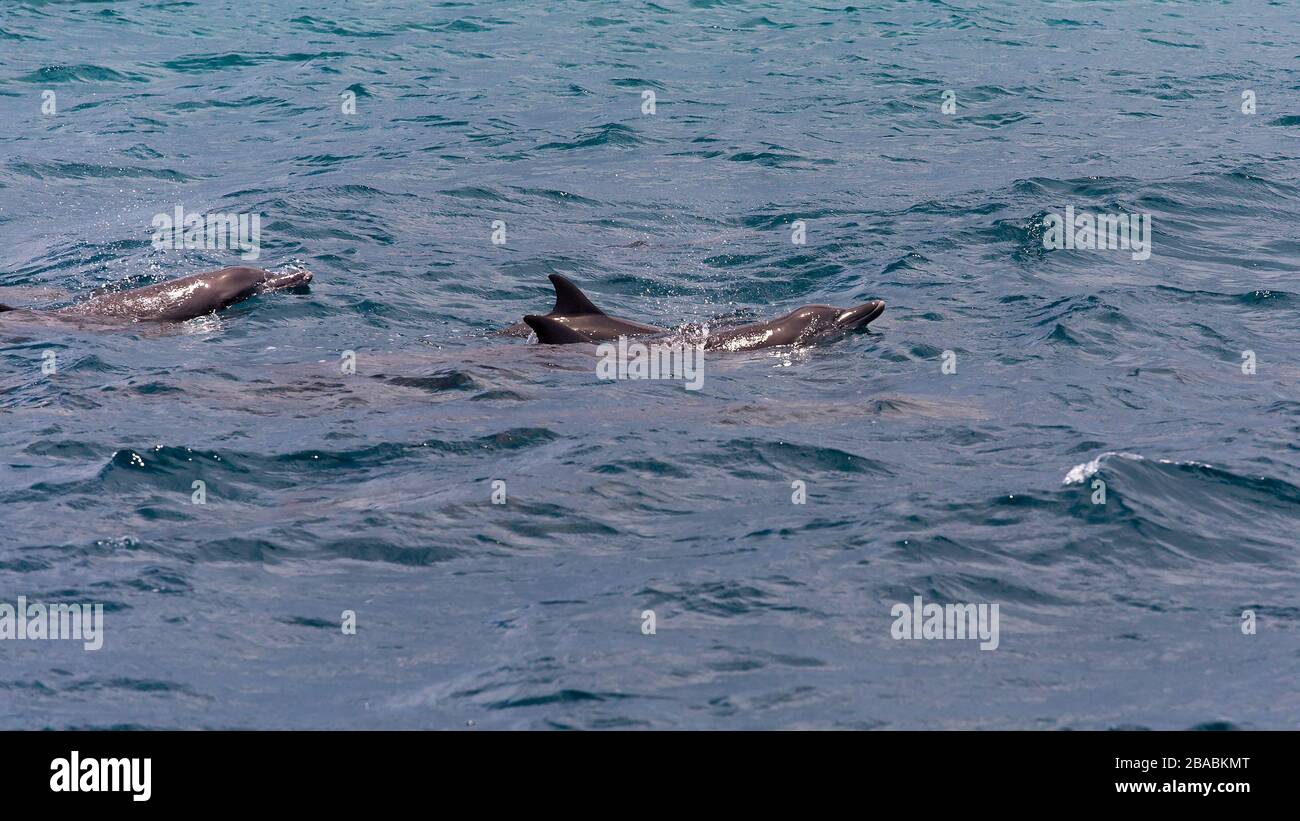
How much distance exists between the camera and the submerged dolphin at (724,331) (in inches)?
548

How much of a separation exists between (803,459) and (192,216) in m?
12.7

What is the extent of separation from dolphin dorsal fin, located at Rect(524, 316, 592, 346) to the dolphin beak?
2.62 meters

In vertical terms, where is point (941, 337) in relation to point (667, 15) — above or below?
below

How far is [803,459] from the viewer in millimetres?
10766

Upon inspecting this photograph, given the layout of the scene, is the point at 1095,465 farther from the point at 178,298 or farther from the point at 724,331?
the point at 178,298

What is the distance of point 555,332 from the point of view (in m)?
14.0

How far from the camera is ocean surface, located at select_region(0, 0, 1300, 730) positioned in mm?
7617

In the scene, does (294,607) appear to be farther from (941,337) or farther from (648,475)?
(941,337)

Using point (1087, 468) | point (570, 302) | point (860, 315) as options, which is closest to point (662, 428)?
point (570, 302)

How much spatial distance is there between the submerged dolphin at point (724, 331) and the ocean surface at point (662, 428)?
11.9 inches

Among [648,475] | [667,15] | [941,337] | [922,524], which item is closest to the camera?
[922,524]

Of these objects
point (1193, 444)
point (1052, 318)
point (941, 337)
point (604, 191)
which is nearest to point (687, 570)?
point (1193, 444)

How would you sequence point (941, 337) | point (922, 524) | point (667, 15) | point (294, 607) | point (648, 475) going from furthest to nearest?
point (667, 15)
point (941, 337)
point (648, 475)
point (922, 524)
point (294, 607)
